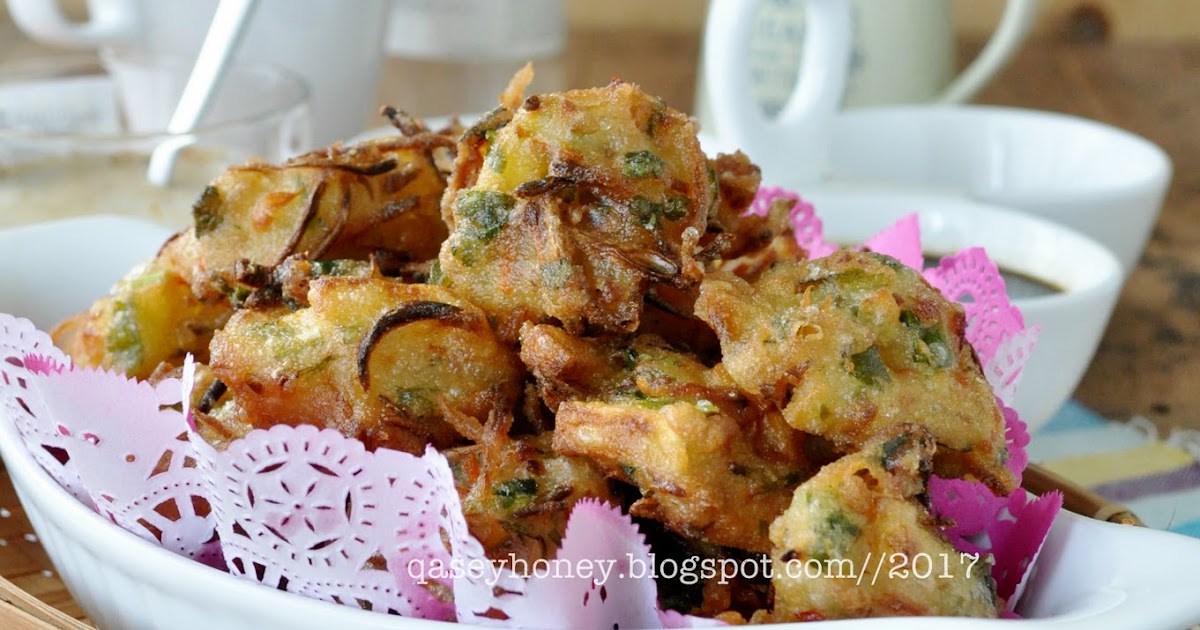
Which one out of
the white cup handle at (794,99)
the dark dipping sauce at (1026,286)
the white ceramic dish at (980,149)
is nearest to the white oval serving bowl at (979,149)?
the white ceramic dish at (980,149)

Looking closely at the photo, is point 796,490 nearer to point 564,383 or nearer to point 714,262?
point 564,383

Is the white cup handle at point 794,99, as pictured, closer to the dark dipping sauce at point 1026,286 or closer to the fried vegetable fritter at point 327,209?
the dark dipping sauce at point 1026,286

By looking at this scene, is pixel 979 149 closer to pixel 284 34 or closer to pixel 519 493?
pixel 284 34

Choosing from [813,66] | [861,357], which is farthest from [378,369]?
[813,66]

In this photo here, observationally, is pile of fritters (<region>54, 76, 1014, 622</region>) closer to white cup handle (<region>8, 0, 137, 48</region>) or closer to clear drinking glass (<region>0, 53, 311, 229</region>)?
clear drinking glass (<region>0, 53, 311, 229</region>)

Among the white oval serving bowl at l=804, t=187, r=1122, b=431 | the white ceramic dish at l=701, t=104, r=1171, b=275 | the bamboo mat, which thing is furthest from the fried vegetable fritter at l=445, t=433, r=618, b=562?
the white ceramic dish at l=701, t=104, r=1171, b=275

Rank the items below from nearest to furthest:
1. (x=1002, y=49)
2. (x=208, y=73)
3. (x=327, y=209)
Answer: (x=327, y=209) < (x=208, y=73) < (x=1002, y=49)

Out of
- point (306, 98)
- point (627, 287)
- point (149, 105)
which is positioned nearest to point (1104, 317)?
point (627, 287)
